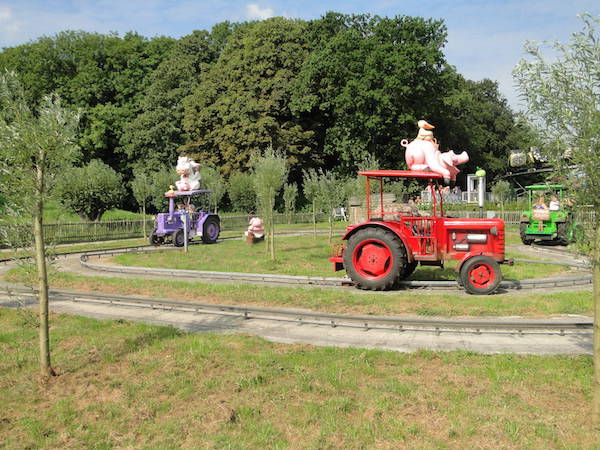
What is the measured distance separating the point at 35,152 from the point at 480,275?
9861 millimetres

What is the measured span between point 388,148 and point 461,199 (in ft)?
32.3

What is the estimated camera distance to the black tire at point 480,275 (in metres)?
12.1

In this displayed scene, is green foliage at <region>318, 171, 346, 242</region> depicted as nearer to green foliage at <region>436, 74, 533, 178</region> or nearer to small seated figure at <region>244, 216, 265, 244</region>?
small seated figure at <region>244, 216, 265, 244</region>

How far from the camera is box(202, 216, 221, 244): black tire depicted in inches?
1027

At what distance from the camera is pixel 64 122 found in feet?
21.5

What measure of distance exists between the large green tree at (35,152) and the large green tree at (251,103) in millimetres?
37728

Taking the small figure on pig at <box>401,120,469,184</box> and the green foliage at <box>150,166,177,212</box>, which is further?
the green foliage at <box>150,166,177,212</box>

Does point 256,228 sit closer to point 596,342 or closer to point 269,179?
point 269,179

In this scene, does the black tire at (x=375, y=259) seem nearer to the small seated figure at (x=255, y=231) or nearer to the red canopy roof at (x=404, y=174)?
the red canopy roof at (x=404, y=174)

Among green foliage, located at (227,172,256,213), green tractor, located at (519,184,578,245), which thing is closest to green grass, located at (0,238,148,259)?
green foliage, located at (227,172,256,213)

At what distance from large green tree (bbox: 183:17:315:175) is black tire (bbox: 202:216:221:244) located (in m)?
18.4

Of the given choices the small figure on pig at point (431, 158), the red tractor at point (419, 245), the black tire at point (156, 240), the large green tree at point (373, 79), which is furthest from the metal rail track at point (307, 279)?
the large green tree at point (373, 79)

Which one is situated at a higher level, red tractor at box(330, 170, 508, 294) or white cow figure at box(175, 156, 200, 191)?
white cow figure at box(175, 156, 200, 191)

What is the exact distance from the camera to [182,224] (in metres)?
25.8
